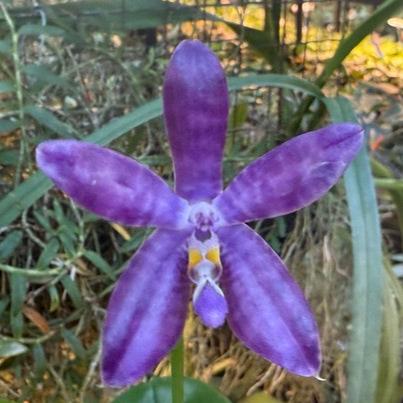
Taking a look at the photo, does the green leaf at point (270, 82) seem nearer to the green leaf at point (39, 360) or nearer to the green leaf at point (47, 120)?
the green leaf at point (47, 120)

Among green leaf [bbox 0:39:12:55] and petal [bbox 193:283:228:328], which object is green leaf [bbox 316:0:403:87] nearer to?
green leaf [bbox 0:39:12:55]

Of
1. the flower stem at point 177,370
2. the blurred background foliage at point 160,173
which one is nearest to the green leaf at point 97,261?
the blurred background foliage at point 160,173

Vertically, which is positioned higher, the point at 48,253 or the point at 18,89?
the point at 18,89

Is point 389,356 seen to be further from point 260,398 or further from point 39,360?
point 39,360

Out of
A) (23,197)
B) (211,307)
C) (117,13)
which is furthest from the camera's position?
(117,13)

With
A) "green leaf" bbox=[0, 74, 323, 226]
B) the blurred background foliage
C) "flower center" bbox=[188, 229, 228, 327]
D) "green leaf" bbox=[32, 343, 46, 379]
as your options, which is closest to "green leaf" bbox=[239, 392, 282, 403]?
the blurred background foliage

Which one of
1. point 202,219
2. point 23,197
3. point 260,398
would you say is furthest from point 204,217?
point 260,398

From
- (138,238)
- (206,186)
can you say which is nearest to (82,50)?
(138,238)

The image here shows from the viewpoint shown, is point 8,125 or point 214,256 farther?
point 8,125
